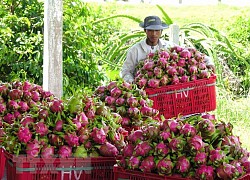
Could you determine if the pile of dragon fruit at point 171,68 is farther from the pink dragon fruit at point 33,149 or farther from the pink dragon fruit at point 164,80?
the pink dragon fruit at point 33,149

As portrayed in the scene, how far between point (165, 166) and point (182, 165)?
0.06 meters

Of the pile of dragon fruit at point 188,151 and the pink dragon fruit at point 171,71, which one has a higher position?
the pink dragon fruit at point 171,71

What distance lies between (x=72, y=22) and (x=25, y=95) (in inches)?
137

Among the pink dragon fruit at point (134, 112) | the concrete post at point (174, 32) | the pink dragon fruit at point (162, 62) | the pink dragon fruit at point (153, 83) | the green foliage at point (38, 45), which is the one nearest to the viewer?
the pink dragon fruit at point (134, 112)

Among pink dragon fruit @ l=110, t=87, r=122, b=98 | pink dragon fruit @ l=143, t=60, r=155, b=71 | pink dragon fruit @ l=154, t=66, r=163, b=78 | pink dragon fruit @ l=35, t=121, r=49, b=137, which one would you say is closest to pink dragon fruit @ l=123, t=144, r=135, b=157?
pink dragon fruit @ l=35, t=121, r=49, b=137

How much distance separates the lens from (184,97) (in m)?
4.42

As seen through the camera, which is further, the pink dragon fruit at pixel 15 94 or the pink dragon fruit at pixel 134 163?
the pink dragon fruit at pixel 15 94

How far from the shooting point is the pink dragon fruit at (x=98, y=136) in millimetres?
2498

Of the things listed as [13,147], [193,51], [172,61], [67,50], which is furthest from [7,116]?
[67,50]

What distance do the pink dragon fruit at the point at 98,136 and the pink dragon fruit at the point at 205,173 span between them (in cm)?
47

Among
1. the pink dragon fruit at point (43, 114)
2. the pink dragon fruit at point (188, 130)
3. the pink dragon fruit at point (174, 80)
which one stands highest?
the pink dragon fruit at point (174, 80)

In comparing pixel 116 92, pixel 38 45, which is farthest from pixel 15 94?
pixel 38 45

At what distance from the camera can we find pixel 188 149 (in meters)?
2.27

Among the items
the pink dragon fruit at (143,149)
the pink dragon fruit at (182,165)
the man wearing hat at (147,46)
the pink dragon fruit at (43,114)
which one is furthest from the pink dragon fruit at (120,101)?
the man wearing hat at (147,46)
